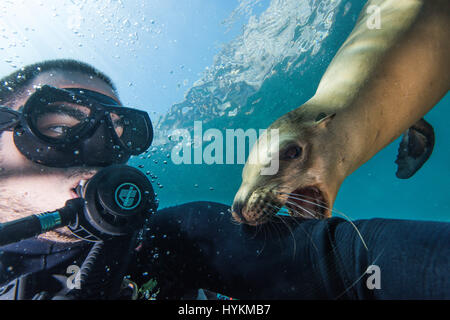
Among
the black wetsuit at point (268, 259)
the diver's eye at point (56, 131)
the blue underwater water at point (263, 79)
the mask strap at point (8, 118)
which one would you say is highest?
the blue underwater water at point (263, 79)

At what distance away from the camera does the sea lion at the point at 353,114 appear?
1846 mm

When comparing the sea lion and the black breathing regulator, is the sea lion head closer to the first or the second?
the sea lion

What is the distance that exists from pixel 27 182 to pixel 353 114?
114 inches

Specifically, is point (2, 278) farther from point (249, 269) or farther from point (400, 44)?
point (400, 44)

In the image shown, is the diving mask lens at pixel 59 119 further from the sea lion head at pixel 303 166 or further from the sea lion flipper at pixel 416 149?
the sea lion flipper at pixel 416 149

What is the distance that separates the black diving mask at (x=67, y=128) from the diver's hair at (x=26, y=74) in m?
0.33

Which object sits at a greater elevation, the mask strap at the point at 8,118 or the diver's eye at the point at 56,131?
the diver's eye at the point at 56,131

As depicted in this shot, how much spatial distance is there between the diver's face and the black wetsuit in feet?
1.11

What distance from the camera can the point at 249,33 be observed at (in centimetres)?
1070

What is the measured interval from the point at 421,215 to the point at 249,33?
10518 centimetres

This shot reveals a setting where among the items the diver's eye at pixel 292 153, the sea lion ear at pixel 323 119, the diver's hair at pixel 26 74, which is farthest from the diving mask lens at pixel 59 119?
the sea lion ear at pixel 323 119

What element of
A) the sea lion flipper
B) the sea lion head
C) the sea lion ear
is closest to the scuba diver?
the sea lion head
